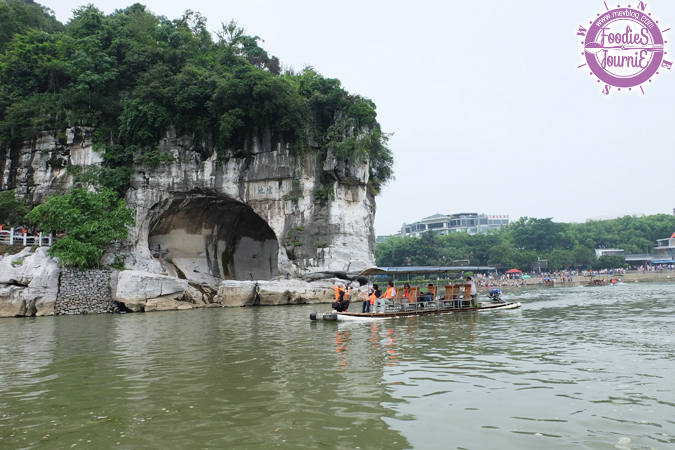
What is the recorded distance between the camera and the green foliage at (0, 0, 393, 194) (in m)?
26.1

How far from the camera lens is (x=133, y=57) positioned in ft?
89.5

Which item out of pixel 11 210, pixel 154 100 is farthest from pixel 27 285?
pixel 154 100

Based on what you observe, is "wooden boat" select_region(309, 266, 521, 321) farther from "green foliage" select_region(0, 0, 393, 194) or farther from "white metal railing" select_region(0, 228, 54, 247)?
"white metal railing" select_region(0, 228, 54, 247)

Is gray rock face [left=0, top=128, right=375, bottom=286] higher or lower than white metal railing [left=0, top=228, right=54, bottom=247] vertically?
higher

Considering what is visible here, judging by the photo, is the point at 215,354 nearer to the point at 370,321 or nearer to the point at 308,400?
the point at 308,400

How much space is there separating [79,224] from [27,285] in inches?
139

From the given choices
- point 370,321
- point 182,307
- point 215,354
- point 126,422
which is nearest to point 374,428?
point 126,422

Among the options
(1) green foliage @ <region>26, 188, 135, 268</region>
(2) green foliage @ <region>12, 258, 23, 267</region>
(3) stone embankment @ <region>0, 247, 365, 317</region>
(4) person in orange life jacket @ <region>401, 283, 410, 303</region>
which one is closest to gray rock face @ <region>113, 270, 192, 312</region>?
(3) stone embankment @ <region>0, 247, 365, 317</region>

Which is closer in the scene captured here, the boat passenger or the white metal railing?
the boat passenger

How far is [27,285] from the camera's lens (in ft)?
64.7

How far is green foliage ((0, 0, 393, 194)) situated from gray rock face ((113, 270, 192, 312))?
283 inches

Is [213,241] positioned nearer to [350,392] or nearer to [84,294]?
[84,294]

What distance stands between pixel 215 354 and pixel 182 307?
48.7 ft

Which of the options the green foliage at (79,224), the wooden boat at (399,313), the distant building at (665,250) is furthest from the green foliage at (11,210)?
the distant building at (665,250)
